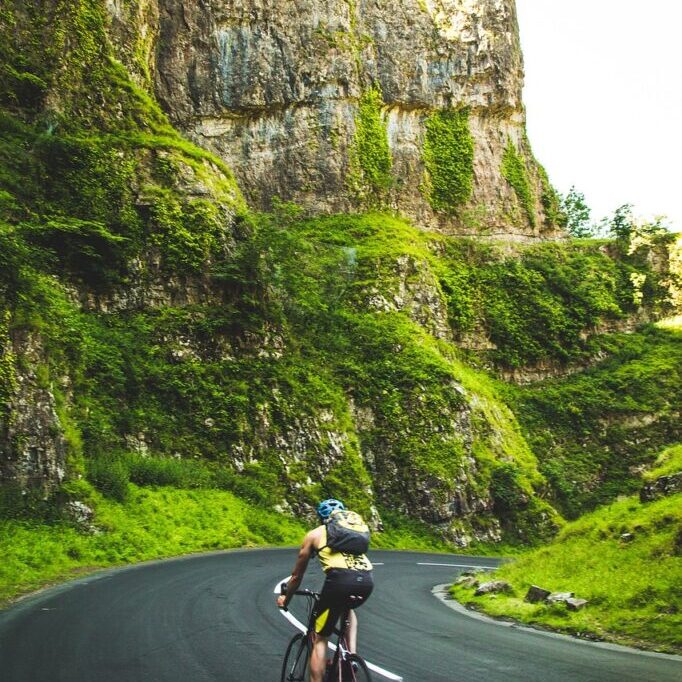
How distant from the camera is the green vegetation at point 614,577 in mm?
9281

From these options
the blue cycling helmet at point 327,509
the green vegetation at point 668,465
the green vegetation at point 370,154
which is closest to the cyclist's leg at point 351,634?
the blue cycling helmet at point 327,509

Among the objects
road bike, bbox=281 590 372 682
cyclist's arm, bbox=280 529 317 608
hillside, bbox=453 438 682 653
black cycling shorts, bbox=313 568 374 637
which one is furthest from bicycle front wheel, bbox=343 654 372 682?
hillside, bbox=453 438 682 653

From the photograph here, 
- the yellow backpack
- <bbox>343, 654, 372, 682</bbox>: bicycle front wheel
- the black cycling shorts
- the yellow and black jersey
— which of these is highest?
the yellow backpack

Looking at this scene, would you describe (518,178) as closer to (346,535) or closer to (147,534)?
(147,534)

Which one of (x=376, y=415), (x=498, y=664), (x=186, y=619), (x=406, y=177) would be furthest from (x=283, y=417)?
(x=406, y=177)

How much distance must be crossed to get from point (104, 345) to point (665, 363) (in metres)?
35.0

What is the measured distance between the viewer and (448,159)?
157ft

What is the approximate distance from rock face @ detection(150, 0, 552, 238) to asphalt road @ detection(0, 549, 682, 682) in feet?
115

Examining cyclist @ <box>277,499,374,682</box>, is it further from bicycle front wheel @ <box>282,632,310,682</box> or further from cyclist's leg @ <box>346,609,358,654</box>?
bicycle front wheel @ <box>282,632,310,682</box>

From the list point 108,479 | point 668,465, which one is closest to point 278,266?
point 108,479

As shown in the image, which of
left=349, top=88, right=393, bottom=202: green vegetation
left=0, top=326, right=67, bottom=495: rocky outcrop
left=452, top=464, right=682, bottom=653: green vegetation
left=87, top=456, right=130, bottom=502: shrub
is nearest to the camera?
left=452, top=464, right=682, bottom=653: green vegetation

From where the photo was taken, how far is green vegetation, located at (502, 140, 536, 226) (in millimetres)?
50125

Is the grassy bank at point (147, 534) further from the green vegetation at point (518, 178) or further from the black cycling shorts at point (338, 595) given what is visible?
the green vegetation at point (518, 178)

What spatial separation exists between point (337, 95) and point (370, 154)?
485cm
